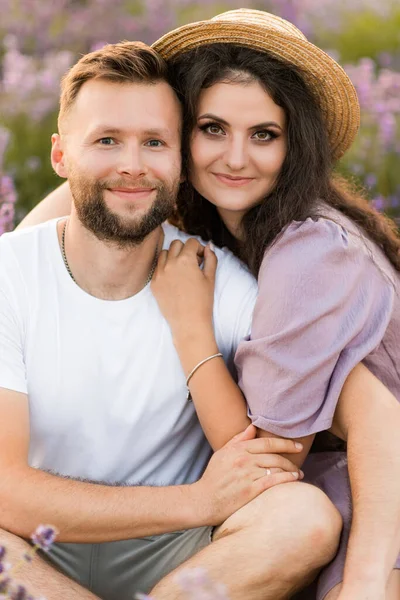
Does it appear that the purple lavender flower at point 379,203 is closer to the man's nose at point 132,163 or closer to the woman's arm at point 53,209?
the woman's arm at point 53,209

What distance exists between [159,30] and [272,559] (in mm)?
4929

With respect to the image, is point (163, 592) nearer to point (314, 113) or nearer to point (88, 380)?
point (88, 380)

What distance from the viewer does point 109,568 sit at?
344cm

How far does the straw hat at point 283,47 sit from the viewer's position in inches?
138

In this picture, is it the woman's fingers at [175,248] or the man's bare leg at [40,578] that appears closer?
the man's bare leg at [40,578]

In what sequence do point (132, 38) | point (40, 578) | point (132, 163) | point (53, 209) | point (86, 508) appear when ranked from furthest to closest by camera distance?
point (132, 38) → point (53, 209) → point (132, 163) → point (86, 508) → point (40, 578)

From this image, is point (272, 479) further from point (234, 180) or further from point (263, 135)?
point (263, 135)

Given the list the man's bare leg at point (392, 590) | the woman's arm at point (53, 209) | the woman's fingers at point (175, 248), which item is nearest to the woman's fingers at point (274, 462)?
the man's bare leg at point (392, 590)

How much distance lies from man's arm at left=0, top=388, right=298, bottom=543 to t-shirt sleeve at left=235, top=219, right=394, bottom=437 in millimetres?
124

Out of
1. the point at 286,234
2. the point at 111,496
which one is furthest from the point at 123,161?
the point at 111,496

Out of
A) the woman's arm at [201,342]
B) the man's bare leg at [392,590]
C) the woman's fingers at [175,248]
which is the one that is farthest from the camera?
the woman's fingers at [175,248]

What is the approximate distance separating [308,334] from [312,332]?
1 centimetres

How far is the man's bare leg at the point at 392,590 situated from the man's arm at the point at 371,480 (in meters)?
0.08

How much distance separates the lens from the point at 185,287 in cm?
348
